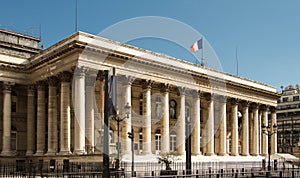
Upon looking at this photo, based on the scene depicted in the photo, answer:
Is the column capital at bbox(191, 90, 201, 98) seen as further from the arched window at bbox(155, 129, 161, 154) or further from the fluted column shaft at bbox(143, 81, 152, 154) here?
the fluted column shaft at bbox(143, 81, 152, 154)

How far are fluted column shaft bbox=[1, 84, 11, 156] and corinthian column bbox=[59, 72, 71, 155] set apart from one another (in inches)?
246

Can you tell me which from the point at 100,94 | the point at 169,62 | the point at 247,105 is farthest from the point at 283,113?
the point at 100,94

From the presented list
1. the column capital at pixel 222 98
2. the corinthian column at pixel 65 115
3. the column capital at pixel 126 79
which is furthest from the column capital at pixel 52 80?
the column capital at pixel 222 98

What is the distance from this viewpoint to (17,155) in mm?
39312

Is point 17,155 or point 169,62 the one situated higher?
point 169,62

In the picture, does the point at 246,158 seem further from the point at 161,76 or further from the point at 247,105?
the point at 161,76

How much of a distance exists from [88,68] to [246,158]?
28.1 m

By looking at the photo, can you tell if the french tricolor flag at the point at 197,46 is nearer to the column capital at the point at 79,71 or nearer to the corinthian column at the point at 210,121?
the corinthian column at the point at 210,121

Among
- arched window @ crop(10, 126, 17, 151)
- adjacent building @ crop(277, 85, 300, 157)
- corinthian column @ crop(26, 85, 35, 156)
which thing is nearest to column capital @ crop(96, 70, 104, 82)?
corinthian column @ crop(26, 85, 35, 156)

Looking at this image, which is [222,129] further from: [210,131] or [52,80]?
[52,80]

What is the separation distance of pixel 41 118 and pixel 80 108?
6.67 meters

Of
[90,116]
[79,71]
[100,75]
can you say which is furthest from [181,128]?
[79,71]

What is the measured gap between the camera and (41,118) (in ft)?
129

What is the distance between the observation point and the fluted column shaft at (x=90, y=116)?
35375mm
